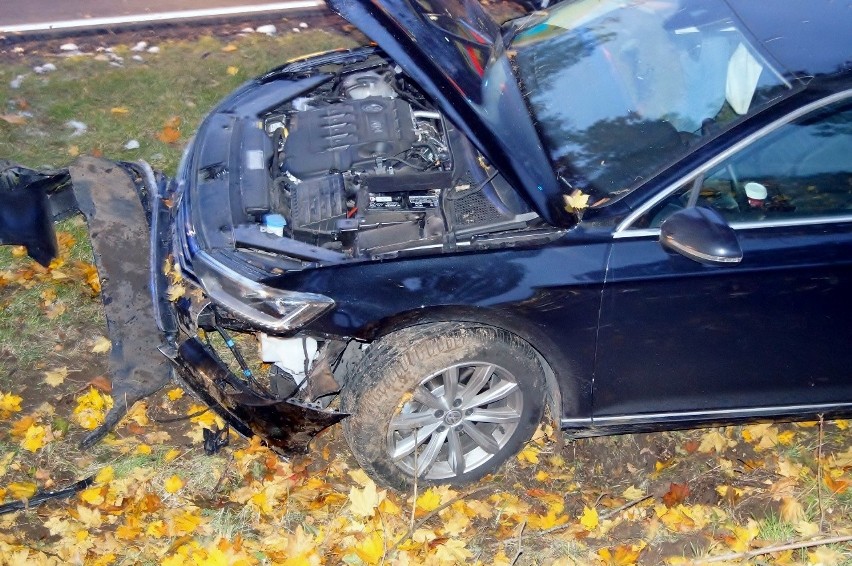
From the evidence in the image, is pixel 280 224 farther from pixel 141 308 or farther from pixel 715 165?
pixel 715 165

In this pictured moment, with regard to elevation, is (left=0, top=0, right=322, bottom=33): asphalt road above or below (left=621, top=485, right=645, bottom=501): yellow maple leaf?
above

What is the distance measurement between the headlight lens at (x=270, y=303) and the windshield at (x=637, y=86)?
1116 millimetres

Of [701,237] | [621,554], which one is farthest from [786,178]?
[621,554]

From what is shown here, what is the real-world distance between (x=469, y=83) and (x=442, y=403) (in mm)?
1373

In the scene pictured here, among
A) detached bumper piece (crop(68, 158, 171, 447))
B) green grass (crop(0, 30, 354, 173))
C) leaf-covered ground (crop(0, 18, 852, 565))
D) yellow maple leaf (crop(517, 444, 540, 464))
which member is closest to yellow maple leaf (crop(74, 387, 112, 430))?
leaf-covered ground (crop(0, 18, 852, 565))

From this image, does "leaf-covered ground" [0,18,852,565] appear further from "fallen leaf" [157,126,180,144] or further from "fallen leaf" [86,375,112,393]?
"fallen leaf" [157,126,180,144]

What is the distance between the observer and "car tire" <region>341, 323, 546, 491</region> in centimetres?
351

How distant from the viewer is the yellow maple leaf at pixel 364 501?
12.5 feet

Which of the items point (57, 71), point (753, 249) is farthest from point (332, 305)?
point (57, 71)

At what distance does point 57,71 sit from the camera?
266 inches

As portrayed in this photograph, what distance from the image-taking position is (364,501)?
150 inches

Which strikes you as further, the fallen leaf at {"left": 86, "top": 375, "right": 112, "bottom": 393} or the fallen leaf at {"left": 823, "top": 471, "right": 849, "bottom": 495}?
the fallen leaf at {"left": 86, "top": 375, "right": 112, "bottom": 393}

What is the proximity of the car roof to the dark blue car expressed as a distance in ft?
0.04

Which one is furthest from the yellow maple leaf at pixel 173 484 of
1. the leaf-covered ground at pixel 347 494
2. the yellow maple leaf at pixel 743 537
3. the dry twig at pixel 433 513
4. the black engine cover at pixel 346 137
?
the yellow maple leaf at pixel 743 537
